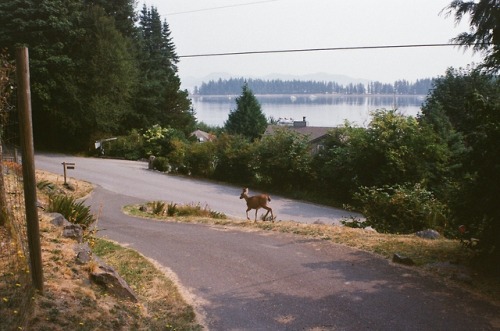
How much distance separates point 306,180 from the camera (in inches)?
1013

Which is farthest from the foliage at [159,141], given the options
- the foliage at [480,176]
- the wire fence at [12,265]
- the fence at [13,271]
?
the foliage at [480,176]

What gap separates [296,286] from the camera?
7.94 meters

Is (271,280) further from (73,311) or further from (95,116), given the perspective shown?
(95,116)

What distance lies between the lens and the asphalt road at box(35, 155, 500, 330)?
6.58 meters

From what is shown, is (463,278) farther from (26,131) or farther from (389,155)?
(389,155)

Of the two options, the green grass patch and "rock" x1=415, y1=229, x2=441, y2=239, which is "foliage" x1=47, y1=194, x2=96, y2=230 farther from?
"rock" x1=415, y1=229, x2=441, y2=239

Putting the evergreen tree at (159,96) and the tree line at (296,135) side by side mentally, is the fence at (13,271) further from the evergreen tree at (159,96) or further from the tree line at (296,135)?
the evergreen tree at (159,96)

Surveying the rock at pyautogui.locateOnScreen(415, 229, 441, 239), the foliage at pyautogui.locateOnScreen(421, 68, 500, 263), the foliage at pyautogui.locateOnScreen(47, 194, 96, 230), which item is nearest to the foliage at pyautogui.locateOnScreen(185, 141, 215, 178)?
the foliage at pyautogui.locateOnScreen(47, 194, 96, 230)

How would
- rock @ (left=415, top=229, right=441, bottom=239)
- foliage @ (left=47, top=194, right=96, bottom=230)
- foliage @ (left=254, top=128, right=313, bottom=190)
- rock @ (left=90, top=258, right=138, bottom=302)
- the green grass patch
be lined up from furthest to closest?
foliage @ (left=254, top=128, right=313, bottom=190), rock @ (left=415, top=229, right=441, bottom=239), foliage @ (left=47, top=194, right=96, bottom=230), rock @ (left=90, top=258, right=138, bottom=302), the green grass patch

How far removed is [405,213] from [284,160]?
11.8 meters

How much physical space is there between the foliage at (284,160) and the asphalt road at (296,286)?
13.4 m

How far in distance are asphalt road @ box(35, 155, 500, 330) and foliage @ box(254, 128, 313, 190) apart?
44.0ft

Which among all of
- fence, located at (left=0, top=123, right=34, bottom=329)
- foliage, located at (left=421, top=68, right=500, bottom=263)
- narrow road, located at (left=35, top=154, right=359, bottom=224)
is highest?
foliage, located at (left=421, top=68, right=500, bottom=263)

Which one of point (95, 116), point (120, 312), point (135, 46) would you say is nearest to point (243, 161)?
point (95, 116)
